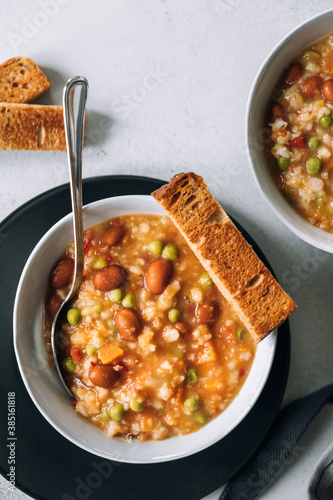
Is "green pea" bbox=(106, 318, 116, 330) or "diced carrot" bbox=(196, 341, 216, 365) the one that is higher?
"green pea" bbox=(106, 318, 116, 330)

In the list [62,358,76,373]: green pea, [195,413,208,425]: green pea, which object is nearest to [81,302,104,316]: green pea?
[62,358,76,373]: green pea

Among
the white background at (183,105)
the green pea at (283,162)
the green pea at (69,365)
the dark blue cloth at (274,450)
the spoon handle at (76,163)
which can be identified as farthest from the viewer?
the white background at (183,105)

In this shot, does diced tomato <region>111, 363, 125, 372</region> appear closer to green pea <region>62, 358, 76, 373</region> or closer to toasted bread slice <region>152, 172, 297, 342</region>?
green pea <region>62, 358, 76, 373</region>

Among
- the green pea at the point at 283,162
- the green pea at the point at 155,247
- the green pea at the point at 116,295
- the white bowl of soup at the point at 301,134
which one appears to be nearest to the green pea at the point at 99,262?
the green pea at the point at 116,295

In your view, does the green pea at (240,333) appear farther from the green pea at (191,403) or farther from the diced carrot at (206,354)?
the green pea at (191,403)

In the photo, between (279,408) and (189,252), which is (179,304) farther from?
(279,408)

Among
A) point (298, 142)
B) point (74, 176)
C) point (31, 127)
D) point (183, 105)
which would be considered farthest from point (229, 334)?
point (31, 127)
